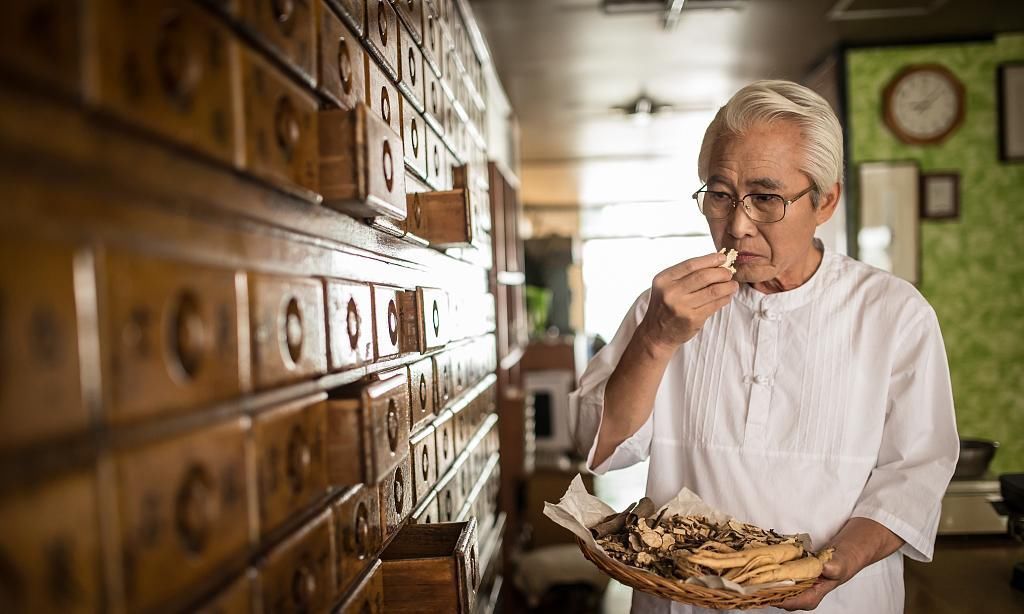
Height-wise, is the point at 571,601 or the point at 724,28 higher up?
the point at 724,28

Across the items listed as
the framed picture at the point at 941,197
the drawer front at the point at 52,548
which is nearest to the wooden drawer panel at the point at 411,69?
the drawer front at the point at 52,548

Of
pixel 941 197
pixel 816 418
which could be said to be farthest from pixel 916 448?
pixel 941 197

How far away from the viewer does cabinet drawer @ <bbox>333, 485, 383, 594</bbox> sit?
1047 mm

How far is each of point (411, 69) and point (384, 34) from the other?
23 centimetres

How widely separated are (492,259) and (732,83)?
3.37 meters

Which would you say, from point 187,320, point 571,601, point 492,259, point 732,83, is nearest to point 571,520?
point 187,320

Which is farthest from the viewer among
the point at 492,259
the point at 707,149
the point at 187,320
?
the point at 492,259

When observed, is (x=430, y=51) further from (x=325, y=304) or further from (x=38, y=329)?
(x=38, y=329)

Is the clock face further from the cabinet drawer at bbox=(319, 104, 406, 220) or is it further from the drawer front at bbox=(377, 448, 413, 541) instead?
the cabinet drawer at bbox=(319, 104, 406, 220)

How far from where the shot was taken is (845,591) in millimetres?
1631

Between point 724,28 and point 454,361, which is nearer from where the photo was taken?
point 454,361

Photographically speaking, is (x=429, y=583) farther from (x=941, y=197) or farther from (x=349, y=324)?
(x=941, y=197)

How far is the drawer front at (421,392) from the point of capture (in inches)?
58.4

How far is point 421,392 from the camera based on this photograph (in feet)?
5.15
